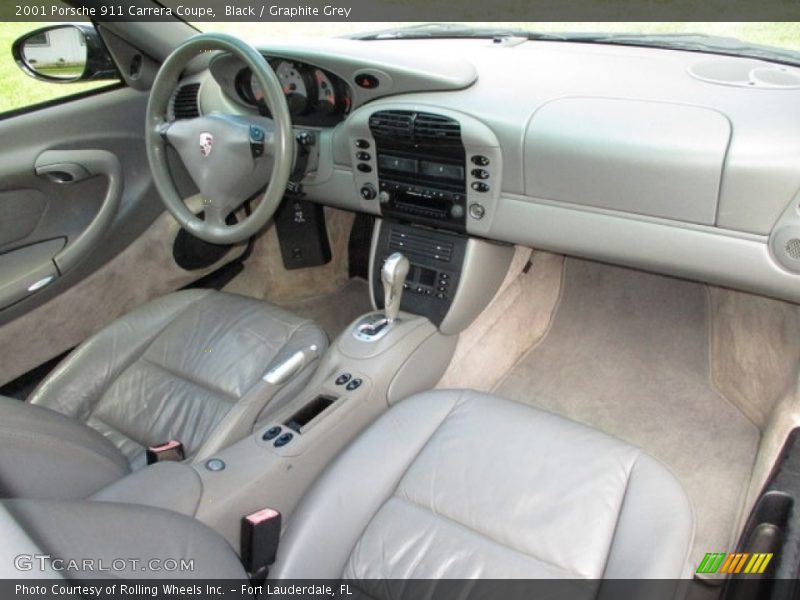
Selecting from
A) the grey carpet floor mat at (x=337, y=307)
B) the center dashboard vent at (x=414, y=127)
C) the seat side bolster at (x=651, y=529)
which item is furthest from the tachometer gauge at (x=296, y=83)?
the seat side bolster at (x=651, y=529)

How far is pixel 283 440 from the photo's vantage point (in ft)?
5.19

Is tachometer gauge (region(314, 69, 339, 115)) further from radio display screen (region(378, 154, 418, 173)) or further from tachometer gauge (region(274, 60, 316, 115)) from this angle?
radio display screen (region(378, 154, 418, 173))

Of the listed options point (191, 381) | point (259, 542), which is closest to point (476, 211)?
point (191, 381)

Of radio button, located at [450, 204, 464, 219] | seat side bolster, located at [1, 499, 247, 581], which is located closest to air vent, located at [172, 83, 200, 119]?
radio button, located at [450, 204, 464, 219]

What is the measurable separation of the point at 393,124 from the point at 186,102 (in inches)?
37.6

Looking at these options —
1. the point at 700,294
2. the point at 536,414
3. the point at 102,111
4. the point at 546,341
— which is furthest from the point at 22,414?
the point at 700,294

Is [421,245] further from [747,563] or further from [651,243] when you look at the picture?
[747,563]

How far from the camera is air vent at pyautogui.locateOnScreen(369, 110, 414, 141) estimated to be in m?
1.91

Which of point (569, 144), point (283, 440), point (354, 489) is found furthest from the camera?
point (569, 144)

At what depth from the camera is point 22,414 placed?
1.26m

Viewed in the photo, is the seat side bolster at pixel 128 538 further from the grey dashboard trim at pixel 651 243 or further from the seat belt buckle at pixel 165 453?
the grey dashboard trim at pixel 651 243

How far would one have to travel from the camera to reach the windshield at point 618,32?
1906 millimetres
